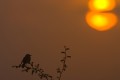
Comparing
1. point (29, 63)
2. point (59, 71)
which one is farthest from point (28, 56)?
point (59, 71)

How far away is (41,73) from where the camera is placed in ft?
12.3

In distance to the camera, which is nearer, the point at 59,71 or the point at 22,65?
the point at 22,65

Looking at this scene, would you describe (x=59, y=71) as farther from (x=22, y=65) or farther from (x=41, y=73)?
(x=22, y=65)

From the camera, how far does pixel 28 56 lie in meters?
3.68

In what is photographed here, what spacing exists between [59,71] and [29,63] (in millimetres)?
424

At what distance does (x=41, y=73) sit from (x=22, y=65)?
294 millimetres

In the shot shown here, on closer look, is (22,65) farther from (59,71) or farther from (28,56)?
(59,71)

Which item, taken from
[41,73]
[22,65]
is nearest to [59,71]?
[41,73]

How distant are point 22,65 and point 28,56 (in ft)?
0.49

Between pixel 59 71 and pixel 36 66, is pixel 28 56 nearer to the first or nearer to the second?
pixel 36 66

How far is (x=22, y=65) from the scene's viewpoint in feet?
11.8

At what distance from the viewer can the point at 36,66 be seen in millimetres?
3752

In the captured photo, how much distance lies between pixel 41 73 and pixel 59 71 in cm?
25

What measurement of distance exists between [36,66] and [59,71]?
0.31 meters
